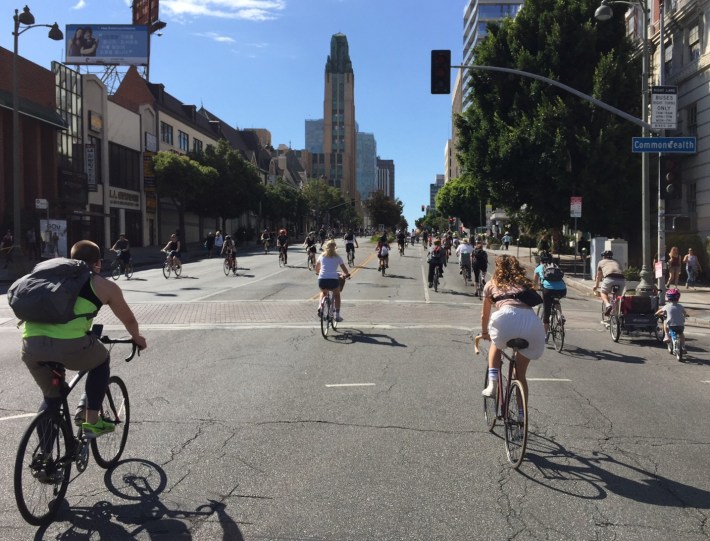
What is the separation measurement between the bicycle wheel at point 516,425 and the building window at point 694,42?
26005mm

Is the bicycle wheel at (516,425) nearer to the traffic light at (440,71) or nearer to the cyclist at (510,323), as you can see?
the cyclist at (510,323)

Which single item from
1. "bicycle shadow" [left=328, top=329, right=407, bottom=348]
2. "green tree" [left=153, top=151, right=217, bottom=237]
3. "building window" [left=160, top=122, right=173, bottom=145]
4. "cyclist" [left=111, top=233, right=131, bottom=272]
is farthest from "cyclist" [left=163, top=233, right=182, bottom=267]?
"building window" [left=160, top=122, right=173, bottom=145]

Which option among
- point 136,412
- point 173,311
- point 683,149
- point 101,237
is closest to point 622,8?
point 683,149

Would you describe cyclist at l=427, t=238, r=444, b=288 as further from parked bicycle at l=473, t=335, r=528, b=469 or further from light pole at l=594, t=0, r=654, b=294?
parked bicycle at l=473, t=335, r=528, b=469

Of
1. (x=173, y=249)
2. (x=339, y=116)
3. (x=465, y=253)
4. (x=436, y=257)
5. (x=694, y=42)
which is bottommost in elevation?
(x=436, y=257)

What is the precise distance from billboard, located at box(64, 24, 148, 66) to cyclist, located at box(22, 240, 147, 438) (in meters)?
57.0

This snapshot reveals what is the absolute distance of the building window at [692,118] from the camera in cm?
2586

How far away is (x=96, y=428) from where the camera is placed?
434 centimetres

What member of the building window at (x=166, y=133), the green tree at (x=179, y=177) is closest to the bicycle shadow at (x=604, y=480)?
the green tree at (x=179, y=177)

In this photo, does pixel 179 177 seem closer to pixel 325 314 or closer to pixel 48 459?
pixel 325 314

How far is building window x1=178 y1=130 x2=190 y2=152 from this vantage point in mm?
60706

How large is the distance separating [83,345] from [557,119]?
26.0 meters

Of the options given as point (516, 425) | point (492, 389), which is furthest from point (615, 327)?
point (516, 425)

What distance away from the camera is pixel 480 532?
148 inches
